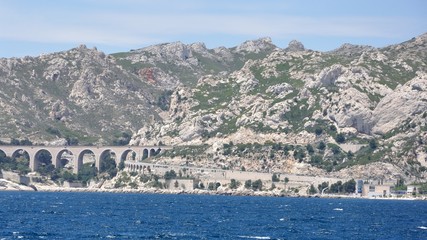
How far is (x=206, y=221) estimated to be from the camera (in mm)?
139000

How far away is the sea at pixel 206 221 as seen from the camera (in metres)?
117

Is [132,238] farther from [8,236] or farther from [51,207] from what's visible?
[51,207]

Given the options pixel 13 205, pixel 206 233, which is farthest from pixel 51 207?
pixel 206 233

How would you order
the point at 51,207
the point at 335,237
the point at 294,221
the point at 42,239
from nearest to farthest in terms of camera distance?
the point at 42,239
the point at 335,237
the point at 294,221
the point at 51,207

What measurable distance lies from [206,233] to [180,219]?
80.9 ft

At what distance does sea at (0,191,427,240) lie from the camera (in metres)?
117

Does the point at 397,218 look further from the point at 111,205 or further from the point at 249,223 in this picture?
the point at 111,205

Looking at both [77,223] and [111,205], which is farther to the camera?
[111,205]

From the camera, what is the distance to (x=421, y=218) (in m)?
152

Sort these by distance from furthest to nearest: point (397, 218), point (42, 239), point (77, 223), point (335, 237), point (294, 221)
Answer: point (397, 218) < point (294, 221) < point (77, 223) < point (335, 237) < point (42, 239)

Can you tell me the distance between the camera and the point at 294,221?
141m

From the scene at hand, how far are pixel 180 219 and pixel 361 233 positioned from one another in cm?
2802

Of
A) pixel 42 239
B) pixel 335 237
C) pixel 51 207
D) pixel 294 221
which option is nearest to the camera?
pixel 42 239

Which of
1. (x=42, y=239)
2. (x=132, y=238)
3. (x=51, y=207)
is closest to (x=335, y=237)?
(x=132, y=238)
